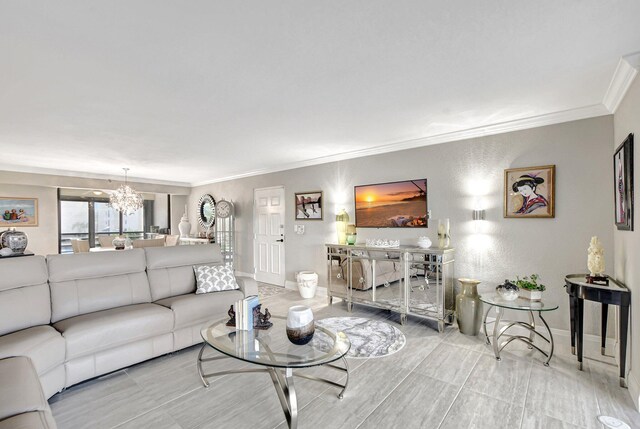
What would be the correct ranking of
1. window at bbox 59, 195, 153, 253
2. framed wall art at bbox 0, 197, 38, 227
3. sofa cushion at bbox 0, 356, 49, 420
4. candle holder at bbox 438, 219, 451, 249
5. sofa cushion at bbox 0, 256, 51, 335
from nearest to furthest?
sofa cushion at bbox 0, 356, 49, 420
sofa cushion at bbox 0, 256, 51, 335
candle holder at bbox 438, 219, 451, 249
framed wall art at bbox 0, 197, 38, 227
window at bbox 59, 195, 153, 253

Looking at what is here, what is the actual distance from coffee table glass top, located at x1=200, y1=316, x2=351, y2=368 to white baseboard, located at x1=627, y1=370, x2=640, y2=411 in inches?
78.6

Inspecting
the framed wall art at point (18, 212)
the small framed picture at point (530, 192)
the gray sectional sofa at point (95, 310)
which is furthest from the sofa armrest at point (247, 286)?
the framed wall art at point (18, 212)

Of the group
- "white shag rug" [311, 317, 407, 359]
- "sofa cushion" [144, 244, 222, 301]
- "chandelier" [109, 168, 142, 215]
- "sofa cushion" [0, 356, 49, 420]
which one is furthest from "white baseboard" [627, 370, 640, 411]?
"chandelier" [109, 168, 142, 215]

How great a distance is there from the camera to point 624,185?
238cm

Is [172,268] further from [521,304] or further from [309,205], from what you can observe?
[521,304]

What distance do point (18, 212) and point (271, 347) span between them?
765cm

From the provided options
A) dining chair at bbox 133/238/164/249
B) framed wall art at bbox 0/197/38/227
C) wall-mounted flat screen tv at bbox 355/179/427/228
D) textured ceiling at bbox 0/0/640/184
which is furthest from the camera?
framed wall art at bbox 0/197/38/227

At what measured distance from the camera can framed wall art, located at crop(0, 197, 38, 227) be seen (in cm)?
643

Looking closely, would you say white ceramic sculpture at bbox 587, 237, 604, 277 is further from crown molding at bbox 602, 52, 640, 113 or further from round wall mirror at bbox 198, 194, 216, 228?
round wall mirror at bbox 198, 194, 216, 228

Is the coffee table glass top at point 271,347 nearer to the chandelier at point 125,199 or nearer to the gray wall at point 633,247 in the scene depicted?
the gray wall at point 633,247

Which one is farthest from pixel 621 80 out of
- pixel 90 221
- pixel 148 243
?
pixel 90 221

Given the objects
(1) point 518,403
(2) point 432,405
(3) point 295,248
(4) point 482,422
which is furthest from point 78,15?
(3) point 295,248

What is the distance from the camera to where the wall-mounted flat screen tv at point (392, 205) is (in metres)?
4.16

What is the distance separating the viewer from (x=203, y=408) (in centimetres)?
212
